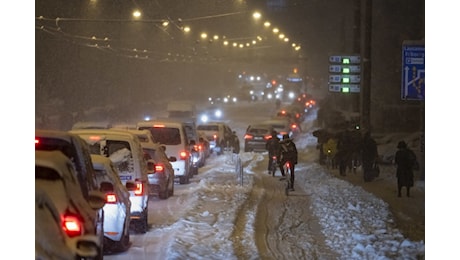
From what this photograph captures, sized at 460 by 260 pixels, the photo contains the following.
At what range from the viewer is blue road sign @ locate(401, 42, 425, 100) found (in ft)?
65.7

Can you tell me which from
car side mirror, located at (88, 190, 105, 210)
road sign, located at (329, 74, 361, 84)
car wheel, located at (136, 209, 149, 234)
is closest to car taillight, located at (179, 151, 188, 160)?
car wheel, located at (136, 209, 149, 234)

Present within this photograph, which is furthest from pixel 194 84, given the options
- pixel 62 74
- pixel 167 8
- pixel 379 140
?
pixel 379 140

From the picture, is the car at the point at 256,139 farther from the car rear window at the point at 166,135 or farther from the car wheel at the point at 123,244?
the car wheel at the point at 123,244

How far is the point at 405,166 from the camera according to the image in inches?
754

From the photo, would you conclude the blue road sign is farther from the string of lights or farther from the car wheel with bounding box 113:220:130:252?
the string of lights

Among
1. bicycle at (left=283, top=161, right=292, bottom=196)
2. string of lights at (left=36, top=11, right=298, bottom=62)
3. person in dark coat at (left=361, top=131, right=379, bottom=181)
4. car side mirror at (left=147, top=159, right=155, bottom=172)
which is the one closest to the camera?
car side mirror at (left=147, top=159, right=155, bottom=172)

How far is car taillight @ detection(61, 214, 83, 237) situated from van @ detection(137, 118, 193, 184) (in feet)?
46.5

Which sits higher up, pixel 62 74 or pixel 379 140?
pixel 62 74

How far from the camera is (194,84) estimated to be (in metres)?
87.9
